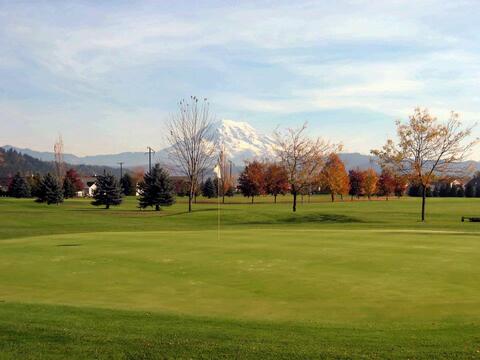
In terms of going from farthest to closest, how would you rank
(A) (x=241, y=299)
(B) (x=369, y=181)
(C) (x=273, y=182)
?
(B) (x=369, y=181), (C) (x=273, y=182), (A) (x=241, y=299)

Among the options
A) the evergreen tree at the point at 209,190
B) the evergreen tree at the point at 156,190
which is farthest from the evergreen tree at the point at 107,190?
the evergreen tree at the point at 209,190

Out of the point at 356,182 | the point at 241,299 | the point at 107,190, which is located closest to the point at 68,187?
the point at 107,190

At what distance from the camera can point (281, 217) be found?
177ft

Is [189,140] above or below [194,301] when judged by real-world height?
above

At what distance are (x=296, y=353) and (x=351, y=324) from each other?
2776mm

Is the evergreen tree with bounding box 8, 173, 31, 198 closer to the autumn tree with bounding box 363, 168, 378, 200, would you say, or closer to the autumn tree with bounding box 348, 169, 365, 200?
the autumn tree with bounding box 348, 169, 365, 200

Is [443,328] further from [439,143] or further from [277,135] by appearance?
[277,135]

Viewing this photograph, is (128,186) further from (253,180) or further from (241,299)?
(241,299)

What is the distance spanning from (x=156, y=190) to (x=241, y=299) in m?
59.8

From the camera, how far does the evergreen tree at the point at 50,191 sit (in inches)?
3346

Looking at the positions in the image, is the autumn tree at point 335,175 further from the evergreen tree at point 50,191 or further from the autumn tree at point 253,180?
the evergreen tree at point 50,191

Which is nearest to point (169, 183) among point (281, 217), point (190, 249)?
point (281, 217)

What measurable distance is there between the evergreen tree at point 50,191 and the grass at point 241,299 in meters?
62.9

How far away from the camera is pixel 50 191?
278 feet
